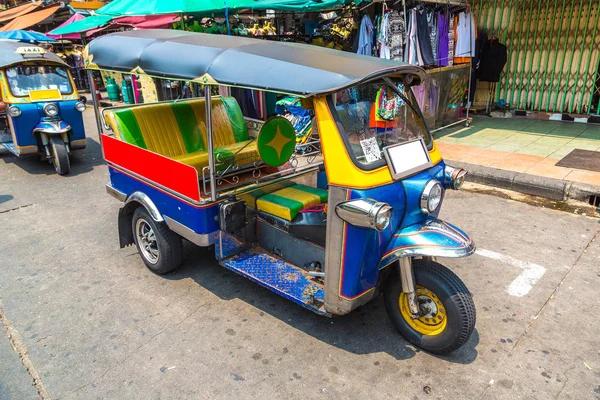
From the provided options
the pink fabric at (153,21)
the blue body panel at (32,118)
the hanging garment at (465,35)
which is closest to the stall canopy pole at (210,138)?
the blue body panel at (32,118)

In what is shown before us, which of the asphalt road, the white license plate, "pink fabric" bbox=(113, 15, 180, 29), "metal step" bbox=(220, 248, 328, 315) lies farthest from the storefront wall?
"metal step" bbox=(220, 248, 328, 315)

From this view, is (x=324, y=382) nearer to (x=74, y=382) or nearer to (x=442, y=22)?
(x=74, y=382)

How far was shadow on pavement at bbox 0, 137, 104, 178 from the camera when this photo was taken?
307 inches

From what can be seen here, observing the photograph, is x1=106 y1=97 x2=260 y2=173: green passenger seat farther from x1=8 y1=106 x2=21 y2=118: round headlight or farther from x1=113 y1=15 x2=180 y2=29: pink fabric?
x1=113 y1=15 x2=180 y2=29: pink fabric

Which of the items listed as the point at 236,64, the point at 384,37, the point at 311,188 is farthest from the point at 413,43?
the point at 236,64

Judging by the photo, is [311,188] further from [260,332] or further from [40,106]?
[40,106]

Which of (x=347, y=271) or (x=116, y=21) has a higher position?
(x=116, y=21)

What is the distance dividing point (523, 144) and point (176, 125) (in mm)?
6069

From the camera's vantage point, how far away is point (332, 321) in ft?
12.0

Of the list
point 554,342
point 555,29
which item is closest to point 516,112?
point 555,29

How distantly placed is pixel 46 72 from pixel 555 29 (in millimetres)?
9659

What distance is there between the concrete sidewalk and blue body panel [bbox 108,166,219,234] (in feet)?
14.7

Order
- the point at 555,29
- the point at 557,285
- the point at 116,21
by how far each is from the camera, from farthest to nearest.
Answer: the point at 116,21 → the point at 555,29 → the point at 557,285

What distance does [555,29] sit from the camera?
9164 millimetres
